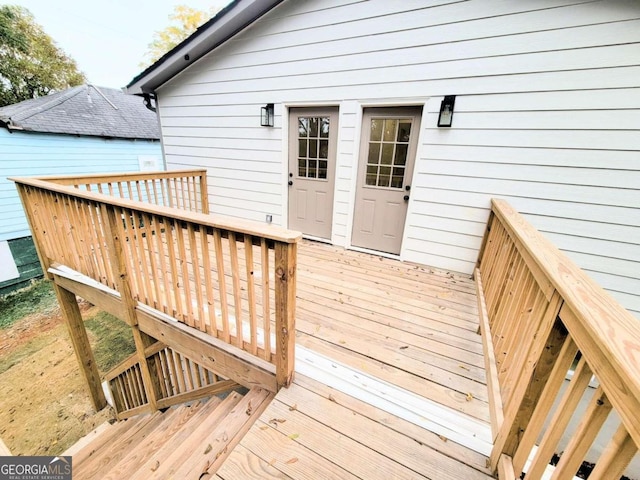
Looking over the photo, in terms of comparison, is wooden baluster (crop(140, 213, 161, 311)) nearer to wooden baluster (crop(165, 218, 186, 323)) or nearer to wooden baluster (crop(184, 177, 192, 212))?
wooden baluster (crop(165, 218, 186, 323))

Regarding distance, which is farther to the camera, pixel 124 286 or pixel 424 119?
pixel 424 119

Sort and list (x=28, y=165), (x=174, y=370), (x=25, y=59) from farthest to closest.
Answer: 1. (x=25, y=59)
2. (x=28, y=165)
3. (x=174, y=370)

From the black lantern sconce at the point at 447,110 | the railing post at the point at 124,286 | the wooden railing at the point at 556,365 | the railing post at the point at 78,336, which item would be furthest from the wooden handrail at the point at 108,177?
the wooden railing at the point at 556,365

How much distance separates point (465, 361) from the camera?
1.86 meters

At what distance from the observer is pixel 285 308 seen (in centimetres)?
149

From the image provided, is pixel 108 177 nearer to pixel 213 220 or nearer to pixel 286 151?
pixel 286 151

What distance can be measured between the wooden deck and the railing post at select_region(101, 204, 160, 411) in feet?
4.95

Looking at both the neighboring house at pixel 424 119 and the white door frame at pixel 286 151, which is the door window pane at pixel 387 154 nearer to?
the neighboring house at pixel 424 119

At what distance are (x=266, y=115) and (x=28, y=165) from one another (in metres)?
6.52

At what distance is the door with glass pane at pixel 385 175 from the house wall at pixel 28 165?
781 centimetres

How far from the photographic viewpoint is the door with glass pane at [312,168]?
3.53 meters

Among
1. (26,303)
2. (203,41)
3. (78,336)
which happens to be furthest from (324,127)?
(26,303)

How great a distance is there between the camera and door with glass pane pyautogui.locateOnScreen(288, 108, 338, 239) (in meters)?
3.53

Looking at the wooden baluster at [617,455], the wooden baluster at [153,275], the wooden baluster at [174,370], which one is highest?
the wooden baluster at [617,455]
